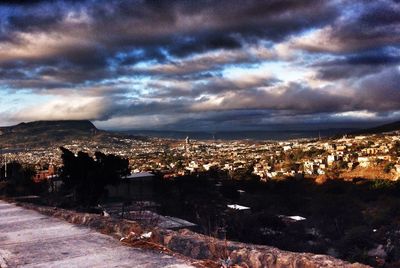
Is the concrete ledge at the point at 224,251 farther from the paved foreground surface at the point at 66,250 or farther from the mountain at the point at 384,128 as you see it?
the mountain at the point at 384,128

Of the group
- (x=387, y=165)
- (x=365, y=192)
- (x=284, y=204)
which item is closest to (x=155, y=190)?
(x=284, y=204)

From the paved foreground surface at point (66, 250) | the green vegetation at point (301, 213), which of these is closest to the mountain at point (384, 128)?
the green vegetation at point (301, 213)

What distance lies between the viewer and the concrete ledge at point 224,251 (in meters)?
3.41

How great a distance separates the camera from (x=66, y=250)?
429 cm

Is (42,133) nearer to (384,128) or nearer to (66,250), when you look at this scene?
(384,128)

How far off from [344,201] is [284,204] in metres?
4.69

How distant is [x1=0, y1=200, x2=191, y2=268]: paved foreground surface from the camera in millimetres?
3822

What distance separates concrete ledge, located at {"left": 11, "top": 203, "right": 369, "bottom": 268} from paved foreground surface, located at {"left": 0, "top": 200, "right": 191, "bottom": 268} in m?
0.18

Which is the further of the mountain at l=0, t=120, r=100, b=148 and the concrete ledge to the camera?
the mountain at l=0, t=120, r=100, b=148

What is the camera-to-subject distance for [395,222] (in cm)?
3130

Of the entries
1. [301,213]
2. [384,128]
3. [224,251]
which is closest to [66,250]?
[224,251]

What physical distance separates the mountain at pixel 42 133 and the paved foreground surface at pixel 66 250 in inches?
5071

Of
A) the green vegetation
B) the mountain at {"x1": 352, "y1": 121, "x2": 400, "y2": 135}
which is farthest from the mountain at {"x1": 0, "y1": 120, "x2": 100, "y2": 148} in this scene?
the green vegetation

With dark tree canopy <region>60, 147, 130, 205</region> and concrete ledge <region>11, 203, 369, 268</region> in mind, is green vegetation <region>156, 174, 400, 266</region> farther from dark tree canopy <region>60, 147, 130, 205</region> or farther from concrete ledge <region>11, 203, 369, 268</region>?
concrete ledge <region>11, 203, 369, 268</region>
